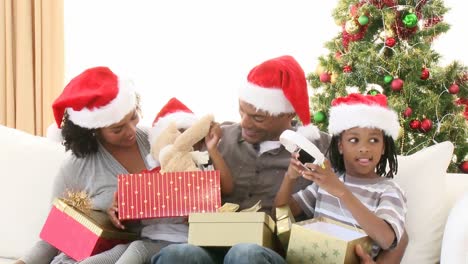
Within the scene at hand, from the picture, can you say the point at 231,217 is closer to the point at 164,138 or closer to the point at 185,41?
the point at 164,138

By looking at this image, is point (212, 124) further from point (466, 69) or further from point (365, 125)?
point (466, 69)

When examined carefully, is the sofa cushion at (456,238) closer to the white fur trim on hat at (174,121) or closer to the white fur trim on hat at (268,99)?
the white fur trim on hat at (268,99)

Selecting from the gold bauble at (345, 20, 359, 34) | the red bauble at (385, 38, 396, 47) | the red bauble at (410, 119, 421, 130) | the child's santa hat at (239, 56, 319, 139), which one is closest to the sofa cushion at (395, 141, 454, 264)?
the child's santa hat at (239, 56, 319, 139)

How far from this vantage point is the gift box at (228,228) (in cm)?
188

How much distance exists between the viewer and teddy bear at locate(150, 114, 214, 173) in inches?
83.4

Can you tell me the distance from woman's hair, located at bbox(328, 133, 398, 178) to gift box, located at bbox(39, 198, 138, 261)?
0.72m

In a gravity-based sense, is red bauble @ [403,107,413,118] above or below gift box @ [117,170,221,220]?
above

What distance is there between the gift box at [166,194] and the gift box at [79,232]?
83mm

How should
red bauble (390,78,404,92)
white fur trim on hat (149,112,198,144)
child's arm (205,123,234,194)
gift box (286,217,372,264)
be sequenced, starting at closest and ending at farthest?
gift box (286,217,372,264)
child's arm (205,123,234,194)
white fur trim on hat (149,112,198,144)
red bauble (390,78,404,92)

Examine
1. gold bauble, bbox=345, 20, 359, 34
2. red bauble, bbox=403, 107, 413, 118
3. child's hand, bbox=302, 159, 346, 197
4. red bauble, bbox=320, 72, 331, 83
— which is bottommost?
red bauble, bbox=403, 107, 413, 118

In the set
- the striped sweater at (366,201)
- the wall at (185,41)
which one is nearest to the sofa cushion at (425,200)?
the striped sweater at (366,201)

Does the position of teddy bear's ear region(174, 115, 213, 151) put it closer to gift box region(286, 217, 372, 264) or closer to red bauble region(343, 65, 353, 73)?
gift box region(286, 217, 372, 264)

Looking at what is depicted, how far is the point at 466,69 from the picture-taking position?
304 cm

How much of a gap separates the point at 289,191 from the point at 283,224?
0.58 ft
